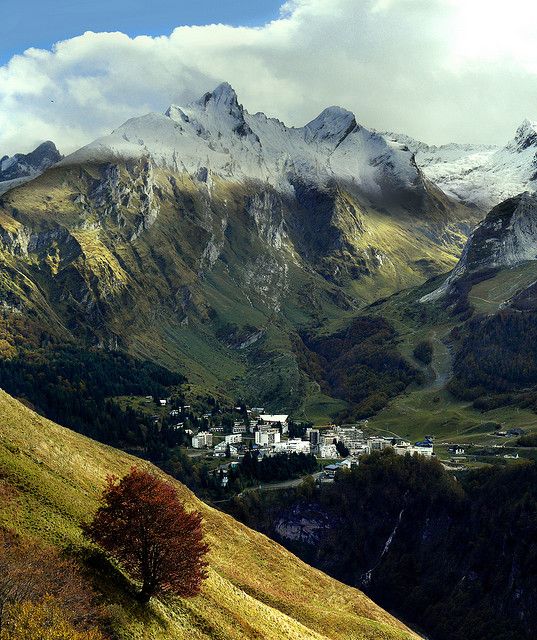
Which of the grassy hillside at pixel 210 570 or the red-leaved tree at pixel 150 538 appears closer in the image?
the red-leaved tree at pixel 150 538

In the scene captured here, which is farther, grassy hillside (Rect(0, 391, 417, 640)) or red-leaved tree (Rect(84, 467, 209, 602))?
grassy hillside (Rect(0, 391, 417, 640))

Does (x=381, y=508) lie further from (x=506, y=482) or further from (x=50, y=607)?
(x=50, y=607)

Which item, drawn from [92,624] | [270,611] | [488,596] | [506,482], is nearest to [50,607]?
[92,624]

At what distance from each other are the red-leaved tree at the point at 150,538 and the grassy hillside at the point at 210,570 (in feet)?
6.48

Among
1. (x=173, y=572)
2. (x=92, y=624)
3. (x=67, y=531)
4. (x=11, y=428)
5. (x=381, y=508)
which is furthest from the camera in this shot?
(x=381, y=508)

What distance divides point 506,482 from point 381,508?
33.5 metres

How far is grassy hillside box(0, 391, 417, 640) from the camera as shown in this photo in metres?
56.7

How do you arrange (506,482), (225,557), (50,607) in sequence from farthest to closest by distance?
(506,482)
(225,557)
(50,607)

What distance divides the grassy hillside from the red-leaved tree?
198cm

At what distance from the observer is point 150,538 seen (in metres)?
54.9

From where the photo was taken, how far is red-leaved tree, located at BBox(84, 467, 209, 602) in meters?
55.0

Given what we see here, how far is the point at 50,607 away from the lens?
43.3 m

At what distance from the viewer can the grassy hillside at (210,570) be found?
2233 inches

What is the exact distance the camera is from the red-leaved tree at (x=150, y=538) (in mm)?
55000
